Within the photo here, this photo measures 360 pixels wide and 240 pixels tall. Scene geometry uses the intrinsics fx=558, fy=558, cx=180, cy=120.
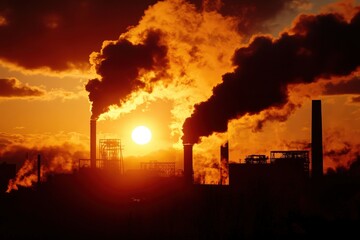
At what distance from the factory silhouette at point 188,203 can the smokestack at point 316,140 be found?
0.24ft

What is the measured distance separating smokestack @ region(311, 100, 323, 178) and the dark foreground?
1095 millimetres

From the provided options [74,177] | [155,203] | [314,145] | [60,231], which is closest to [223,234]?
[60,231]

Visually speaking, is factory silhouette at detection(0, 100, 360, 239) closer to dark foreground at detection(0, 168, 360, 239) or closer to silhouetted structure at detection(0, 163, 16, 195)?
dark foreground at detection(0, 168, 360, 239)

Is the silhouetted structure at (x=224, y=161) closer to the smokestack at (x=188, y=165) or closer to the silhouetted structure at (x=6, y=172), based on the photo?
the smokestack at (x=188, y=165)

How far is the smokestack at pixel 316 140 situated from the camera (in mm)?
40656

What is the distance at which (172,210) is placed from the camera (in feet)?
77.5

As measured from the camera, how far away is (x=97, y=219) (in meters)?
26.1

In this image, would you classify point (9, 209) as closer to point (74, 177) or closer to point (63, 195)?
point (63, 195)

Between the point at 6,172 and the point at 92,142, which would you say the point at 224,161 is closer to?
the point at 92,142

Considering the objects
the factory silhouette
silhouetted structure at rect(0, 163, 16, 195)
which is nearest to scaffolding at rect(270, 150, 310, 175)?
the factory silhouette

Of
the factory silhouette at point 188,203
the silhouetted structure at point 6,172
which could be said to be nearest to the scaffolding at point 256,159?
the factory silhouette at point 188,203

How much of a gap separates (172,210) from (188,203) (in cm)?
93

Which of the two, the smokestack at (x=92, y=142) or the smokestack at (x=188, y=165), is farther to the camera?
the smokestack at (x=92, y=142)

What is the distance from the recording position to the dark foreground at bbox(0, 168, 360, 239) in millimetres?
17750
